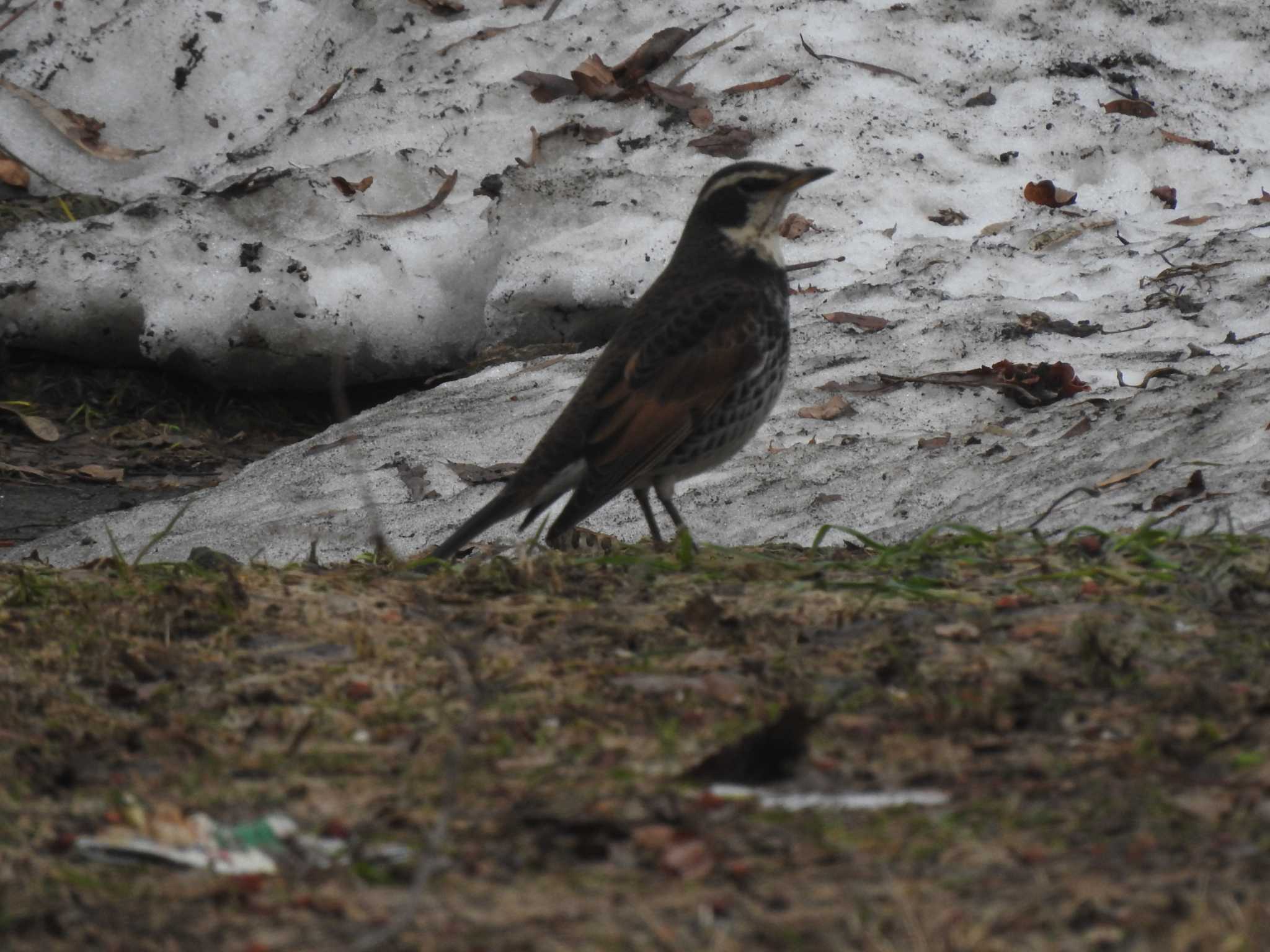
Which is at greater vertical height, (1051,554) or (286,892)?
(286,892)

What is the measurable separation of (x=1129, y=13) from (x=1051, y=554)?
7.23 metres

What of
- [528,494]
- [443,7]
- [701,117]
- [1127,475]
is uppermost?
[443,7]

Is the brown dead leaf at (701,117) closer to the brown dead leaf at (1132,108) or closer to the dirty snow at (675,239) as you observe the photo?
the dirty snow at (675,239)

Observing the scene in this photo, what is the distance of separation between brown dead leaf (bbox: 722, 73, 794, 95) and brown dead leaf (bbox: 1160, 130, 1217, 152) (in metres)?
2.39

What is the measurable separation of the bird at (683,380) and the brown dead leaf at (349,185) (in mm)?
3873

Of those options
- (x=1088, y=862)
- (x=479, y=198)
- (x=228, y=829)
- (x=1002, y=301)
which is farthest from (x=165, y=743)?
(x=479, y=198)

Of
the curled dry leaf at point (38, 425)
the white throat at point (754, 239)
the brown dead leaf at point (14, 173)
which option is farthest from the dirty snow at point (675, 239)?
the white throat at point (754, 239)

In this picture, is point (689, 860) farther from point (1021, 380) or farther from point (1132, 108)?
point (1132, 108)

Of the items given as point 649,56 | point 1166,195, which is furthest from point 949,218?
point 649,56

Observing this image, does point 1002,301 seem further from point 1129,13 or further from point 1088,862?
point 1088,862

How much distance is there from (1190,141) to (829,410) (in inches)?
151

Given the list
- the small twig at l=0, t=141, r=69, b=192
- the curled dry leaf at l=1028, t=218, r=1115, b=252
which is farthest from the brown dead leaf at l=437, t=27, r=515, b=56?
the curled dry leaf at l=1028, t=218, r=1115, b=252

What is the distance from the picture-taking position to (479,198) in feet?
32.2

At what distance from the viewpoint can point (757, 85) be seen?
10.4 meters
